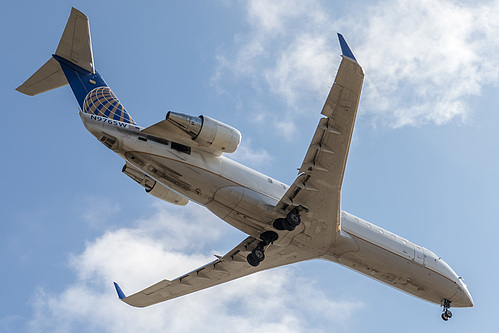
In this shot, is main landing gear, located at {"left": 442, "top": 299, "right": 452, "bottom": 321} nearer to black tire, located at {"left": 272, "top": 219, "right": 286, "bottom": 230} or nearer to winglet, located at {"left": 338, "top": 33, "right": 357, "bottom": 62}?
black tire, located at {"left": 272, "top": 219, "right": 286, "bottom": 230}

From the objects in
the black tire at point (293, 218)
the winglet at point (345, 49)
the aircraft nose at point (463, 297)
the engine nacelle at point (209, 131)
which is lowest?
the black tire at point (293, 218)

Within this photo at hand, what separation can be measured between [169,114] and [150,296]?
39.8 feet

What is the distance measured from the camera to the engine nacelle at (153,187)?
77.2 ft

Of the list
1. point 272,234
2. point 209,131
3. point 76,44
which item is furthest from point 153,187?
point 76,44

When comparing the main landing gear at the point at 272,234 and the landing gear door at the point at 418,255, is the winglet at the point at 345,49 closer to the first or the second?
the main landing gear at the point at 272,234

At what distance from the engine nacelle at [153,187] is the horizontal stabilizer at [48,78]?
535cm

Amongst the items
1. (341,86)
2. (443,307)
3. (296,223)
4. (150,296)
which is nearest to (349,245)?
(296,223)

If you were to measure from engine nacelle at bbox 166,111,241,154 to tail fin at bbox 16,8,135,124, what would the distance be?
553cm

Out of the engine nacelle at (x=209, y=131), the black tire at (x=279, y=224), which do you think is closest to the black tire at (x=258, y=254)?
the black tire at (x=279, y=224)

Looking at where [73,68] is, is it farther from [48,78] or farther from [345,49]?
[345,49]

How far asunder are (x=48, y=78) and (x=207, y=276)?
11.6 meters

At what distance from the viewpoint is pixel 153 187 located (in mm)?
24328

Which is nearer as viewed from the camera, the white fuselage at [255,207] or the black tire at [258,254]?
the white fuselage at [255,207]

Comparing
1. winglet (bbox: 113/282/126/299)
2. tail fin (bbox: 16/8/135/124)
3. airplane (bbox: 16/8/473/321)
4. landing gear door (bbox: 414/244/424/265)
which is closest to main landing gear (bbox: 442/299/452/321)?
airplane (bbox: 16/8/473/321)
